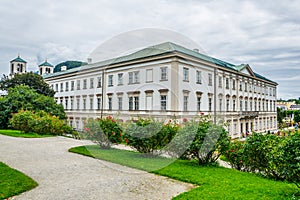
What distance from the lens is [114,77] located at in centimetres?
1712

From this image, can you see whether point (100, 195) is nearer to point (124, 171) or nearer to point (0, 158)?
point (124, 171)

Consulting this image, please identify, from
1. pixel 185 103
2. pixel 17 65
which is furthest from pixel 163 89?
pixel 17 65

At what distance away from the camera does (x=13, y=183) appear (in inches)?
222

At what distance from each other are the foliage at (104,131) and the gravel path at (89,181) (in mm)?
2419

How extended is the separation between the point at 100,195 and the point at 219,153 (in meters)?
4.70

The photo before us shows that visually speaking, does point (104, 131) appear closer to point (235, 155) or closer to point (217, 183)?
point (235, 155)

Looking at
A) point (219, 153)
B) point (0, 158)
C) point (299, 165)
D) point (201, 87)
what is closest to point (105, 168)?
point (219, 153)

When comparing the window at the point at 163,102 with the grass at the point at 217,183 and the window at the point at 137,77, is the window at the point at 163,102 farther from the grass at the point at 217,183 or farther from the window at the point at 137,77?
the grass at the point at 217,183

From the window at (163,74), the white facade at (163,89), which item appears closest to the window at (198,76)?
the white facade at (163,89)

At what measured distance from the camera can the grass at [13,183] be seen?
16.6 feet

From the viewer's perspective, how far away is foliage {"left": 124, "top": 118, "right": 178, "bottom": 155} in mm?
9155

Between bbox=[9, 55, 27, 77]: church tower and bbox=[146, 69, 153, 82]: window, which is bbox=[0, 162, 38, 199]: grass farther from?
bbox=[9, 55, 27, 77]: church tower

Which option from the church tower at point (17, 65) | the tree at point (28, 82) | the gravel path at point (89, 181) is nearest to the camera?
the gravel path at point (89, 181)

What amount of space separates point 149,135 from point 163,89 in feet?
35.5
